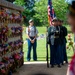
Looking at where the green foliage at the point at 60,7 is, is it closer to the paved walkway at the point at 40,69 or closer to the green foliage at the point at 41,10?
the green foliage at the point at 41,10

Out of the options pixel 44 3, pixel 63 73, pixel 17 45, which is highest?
pixel 44 3

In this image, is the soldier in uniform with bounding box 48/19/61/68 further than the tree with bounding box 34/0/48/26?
No

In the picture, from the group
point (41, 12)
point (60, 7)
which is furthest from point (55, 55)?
point (41, 12)

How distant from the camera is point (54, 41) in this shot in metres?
10.7

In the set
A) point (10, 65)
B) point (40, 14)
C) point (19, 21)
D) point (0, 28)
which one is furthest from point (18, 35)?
point (40, 14)

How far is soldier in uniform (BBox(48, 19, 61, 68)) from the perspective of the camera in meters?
10.5

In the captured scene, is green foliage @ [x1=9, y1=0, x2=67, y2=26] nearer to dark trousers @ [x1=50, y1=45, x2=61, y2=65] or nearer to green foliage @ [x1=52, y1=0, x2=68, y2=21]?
green foliage @ [x1=52, y1=0, x2=68, y2=21]

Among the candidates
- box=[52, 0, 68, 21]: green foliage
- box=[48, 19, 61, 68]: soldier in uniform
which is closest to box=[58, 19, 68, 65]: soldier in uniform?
box=[48, 19, 61, 68]: soldier in uniform

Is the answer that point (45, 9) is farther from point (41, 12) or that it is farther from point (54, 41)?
point (54, 41)

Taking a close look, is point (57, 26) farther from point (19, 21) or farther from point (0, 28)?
point (0, 28)

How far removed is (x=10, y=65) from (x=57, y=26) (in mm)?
2400

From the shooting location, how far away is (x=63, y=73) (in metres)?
9.59

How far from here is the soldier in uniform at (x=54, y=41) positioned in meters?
10.5

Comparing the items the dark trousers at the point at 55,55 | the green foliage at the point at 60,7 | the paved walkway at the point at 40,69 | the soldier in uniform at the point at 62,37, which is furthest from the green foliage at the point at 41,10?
the paved walkway at the point at 40,69
